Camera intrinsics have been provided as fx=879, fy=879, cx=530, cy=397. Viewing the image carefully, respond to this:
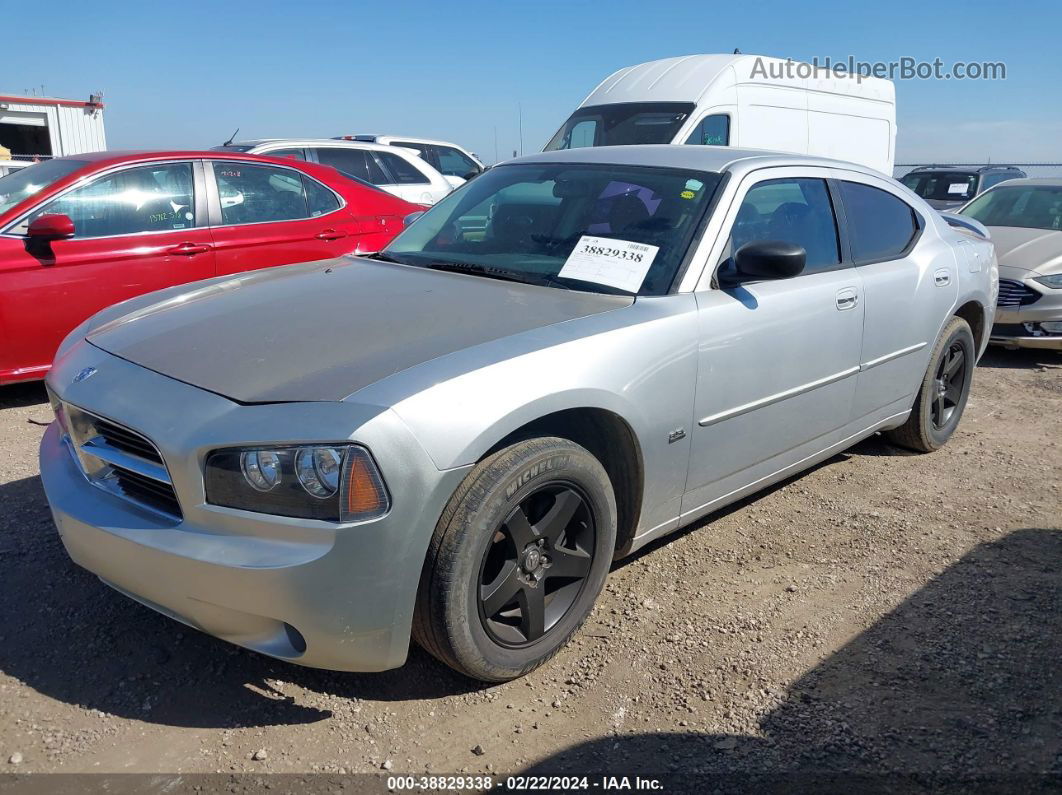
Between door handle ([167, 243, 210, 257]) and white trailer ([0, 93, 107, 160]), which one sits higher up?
white trailer ([0, 93, 107, 160])

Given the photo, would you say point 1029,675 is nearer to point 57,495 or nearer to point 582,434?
point 582,434

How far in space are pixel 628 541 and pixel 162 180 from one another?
4272 mm

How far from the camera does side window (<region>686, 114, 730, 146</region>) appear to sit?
9445 mm

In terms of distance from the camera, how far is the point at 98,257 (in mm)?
5301

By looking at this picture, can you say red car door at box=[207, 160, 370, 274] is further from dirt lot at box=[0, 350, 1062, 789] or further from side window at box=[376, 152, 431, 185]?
side window at box=[376, 152, 431, 185]

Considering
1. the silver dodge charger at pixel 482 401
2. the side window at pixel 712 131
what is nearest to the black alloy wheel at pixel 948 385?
the silver dodge charger at pixel 482 401

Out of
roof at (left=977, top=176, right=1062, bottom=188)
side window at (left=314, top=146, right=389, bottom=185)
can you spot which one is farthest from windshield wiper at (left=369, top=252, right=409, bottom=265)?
roof at (left=977, top=176, right=1062, bottom=188)

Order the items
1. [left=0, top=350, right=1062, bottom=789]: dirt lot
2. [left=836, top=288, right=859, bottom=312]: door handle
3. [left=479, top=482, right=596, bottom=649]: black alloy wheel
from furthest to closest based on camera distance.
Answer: [left=836, top=288, right=859, bottom=312]: door handle
[left=479, top=482, right=596, bottom=649]: black alloy wheel
[left=0, top=350, right=1062, bottom=789]: dirt lot

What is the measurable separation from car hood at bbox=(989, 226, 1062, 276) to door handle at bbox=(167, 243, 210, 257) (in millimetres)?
6370

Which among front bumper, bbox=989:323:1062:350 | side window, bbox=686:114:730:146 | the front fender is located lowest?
front bumper, bbox=989:323:1062:350

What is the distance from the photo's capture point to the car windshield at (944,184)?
14.2 meters

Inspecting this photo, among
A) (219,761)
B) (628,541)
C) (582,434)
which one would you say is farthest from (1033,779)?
(219,761)

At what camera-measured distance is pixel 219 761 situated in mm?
2361

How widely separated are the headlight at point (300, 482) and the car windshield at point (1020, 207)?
8241 millimetres
